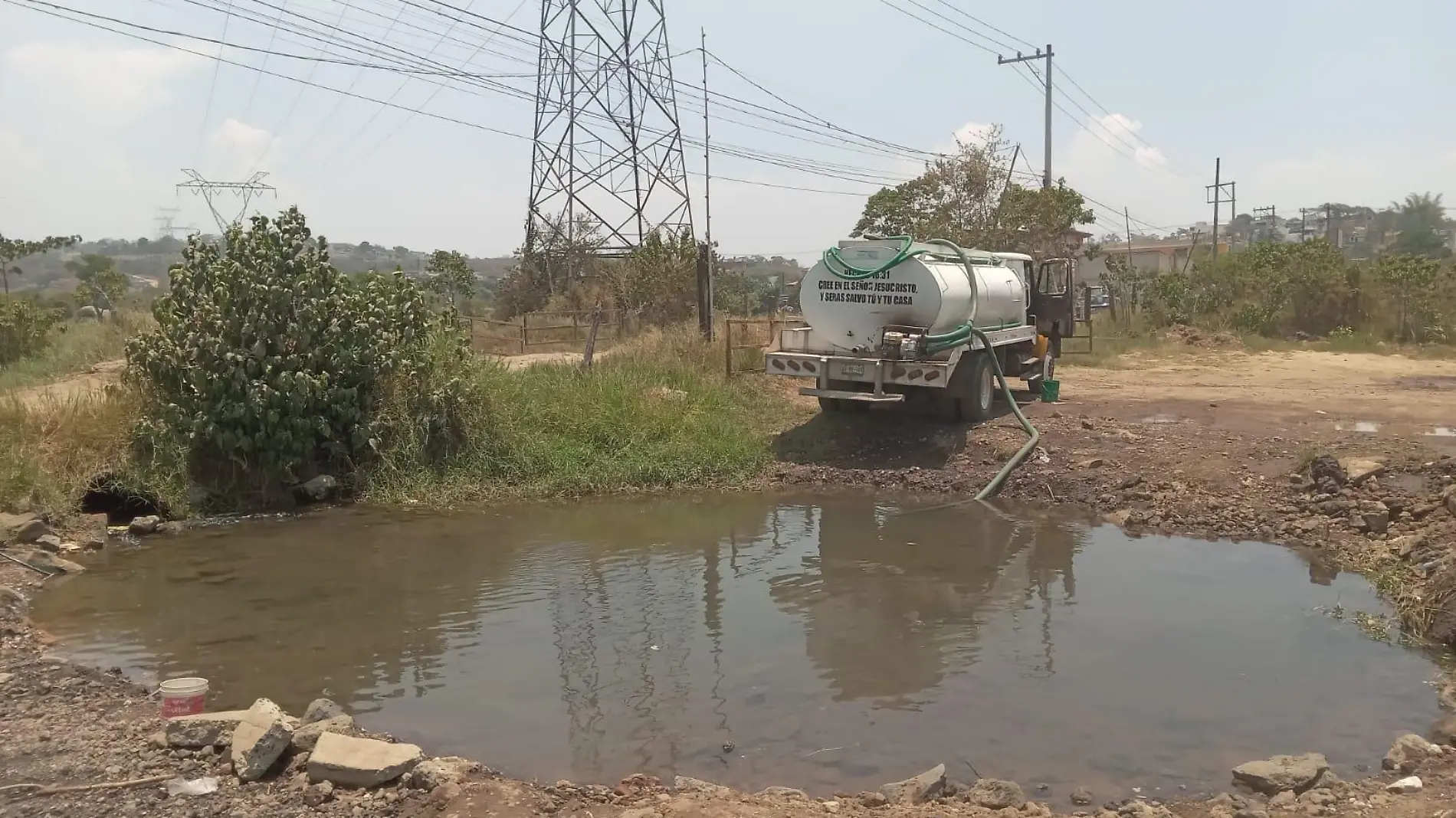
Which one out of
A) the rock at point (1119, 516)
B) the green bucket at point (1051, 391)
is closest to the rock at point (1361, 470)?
the rock at point (1119, 516)

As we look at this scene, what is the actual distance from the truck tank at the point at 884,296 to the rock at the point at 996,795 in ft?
27.6

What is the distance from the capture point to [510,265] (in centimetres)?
3622

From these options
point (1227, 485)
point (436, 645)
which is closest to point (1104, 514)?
point (1227, 485)

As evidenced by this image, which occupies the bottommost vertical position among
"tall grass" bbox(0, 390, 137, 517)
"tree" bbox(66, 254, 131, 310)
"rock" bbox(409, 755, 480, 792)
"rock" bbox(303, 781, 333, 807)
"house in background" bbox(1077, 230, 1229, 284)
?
"rock" bbox(303, 781, 333, 807)

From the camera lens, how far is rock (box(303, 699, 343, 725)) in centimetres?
548

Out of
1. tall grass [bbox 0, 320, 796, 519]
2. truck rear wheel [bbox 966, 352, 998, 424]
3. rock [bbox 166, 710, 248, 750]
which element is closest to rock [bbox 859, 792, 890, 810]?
rock [bbox 166, 710, 248, 750]

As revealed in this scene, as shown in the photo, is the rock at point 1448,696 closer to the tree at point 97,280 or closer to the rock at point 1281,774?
the rock at point 1281,774

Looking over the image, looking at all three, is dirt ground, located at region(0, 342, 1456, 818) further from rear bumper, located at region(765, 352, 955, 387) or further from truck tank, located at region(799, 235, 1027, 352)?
truck tank, located at region(799, 235, 1027, 352)

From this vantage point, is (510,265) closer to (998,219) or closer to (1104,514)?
(998,219)

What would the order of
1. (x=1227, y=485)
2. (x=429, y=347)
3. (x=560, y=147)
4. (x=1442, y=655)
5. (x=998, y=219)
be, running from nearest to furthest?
(x=1442, y=655), (x=1227, y=485), (x=429, y=347), (x=998, y=219), (x=560, y=147)

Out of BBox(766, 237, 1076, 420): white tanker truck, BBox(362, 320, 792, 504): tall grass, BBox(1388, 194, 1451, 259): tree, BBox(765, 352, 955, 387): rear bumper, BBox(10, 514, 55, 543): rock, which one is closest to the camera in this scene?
BBox(10, 514, 55, 543): rock

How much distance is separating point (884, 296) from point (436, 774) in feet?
30.8

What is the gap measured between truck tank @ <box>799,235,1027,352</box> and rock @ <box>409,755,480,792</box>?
914cm

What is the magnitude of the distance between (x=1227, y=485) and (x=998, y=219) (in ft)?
57.6
